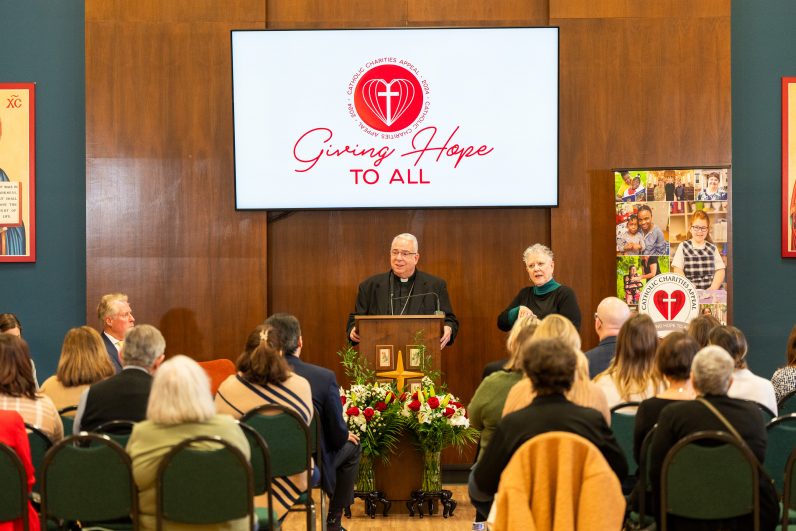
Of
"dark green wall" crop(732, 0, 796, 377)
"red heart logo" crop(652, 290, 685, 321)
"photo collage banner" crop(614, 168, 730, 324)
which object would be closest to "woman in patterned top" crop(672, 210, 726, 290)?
"photo collage banner" crop(614, 168, 730, 324)

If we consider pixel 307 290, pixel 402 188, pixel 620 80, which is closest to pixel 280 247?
pixel 307 290

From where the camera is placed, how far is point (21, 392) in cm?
410

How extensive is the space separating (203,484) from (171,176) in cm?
433

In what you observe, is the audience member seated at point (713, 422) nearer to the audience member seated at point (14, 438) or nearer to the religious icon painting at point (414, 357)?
the audience member seated at point (14, 438)

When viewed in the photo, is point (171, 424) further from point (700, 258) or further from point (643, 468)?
point (700, 258)

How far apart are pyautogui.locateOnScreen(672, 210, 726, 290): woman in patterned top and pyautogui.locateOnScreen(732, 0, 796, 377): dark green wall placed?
704 millimetres

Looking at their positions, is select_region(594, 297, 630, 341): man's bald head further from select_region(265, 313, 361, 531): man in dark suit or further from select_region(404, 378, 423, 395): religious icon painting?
select_region(265, 313, 361, 531): man in dark suit

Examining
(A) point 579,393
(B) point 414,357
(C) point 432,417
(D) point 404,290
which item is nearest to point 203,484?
(A) point 579,393

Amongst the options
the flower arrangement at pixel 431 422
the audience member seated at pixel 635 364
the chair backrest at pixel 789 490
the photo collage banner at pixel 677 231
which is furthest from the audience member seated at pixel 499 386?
the photo collage banner at pixel 677 231

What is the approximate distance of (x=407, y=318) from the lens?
6.01m

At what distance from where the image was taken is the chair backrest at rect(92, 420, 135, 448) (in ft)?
12.3

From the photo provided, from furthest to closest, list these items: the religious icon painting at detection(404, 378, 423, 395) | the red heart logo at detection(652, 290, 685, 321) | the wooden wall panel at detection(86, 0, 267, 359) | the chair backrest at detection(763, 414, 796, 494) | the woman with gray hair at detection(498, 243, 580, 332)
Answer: the wooden wall panel at detection(86, 0, 267, 359) → the red heart logo at detection(652, 290, 685, 321) → the woman with gray hair at detection(498, 243, 580, 332) → the religious icon painting at detection(404, 378, 423, 395) → the chair backrest at detection(763, 414, 796, 494)

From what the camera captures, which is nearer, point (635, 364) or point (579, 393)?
point (579, 393)

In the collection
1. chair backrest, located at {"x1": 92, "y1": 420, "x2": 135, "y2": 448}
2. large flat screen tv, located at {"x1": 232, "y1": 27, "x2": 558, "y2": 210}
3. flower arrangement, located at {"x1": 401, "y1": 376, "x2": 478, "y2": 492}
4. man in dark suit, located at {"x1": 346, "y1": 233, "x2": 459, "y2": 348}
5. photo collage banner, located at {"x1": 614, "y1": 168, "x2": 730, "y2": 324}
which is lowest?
flower arrangement, located at {"x1": 401, "y1": 376, "x2": 478, "y2": 492}
